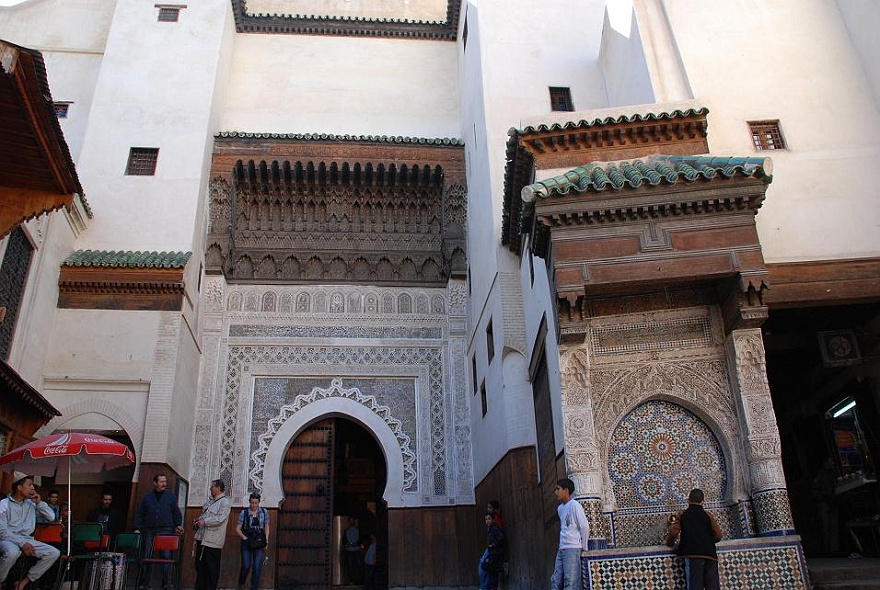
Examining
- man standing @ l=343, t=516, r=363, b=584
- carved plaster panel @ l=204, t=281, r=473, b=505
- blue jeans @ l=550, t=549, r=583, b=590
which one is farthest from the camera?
man standing @ l=343, t=516, r=363, b=584

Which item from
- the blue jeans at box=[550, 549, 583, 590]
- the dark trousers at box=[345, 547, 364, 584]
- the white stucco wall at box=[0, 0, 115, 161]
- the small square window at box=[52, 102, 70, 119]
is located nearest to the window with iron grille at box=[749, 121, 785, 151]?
the blue jeans at box=[550, 549, 583, 590]

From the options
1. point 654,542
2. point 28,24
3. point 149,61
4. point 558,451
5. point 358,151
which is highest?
point 28,24

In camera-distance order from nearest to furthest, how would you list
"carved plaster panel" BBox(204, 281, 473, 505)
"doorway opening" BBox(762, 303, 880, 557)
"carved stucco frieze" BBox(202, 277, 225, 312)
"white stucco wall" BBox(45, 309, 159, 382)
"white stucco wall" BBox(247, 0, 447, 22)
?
"doorway opening" BBox(762, 303, 880, 557), "white stucco wall" BBox(45, 309, 159, 382), "carved plaster panel" BBox(204, 281, 473, 505), "carved stucco frieze" BBox(202, 277, 225, 312), "white stucco wall" BBox(247, 0, 447, 22)

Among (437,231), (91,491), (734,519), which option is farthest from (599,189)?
(91,491)

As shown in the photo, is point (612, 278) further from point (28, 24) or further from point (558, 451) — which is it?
point (28, 24)

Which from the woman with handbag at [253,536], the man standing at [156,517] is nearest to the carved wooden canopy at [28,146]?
the man standing at [156,517]

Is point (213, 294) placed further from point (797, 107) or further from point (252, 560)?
point (797, 107)

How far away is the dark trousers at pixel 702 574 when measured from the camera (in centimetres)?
442

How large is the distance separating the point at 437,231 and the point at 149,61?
473 cm

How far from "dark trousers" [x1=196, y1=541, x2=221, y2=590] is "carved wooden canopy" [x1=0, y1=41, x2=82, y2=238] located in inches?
113

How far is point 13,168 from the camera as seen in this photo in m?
5.37

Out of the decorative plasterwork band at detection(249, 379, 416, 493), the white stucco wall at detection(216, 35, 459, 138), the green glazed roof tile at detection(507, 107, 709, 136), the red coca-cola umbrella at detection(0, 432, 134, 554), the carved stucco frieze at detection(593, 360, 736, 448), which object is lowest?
the red coca-cola umbrella at detection(0, 432, 134, 554)

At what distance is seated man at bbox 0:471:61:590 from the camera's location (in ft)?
15.8

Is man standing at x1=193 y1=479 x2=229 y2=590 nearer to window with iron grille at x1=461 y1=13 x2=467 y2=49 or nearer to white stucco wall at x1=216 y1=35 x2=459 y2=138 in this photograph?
white stucco wall at x1=216 y1=35 x2=459 y2=138
